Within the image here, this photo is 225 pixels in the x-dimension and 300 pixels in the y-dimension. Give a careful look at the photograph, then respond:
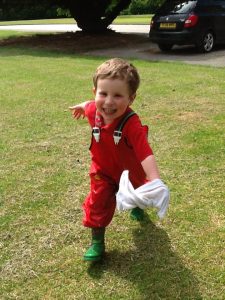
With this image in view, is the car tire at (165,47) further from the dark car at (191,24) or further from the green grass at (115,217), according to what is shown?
the green grass at (115,217)

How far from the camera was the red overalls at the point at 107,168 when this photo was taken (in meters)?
2.66

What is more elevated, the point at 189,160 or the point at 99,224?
the point at 99,224

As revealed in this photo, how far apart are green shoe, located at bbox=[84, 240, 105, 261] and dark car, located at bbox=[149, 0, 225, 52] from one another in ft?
33.3

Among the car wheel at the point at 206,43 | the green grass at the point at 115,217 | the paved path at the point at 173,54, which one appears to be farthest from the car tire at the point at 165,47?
the green grass at the point at 115,217

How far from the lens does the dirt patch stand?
1523 centimetres

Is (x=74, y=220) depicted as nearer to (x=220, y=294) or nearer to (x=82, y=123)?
(x=220, y=294)

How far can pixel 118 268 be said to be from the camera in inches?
112

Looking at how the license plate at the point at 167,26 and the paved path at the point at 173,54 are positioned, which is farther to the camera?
the license plate at the point at 167,26

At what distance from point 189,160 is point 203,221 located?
1.22 meters

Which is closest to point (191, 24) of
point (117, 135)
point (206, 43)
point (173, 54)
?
point (206, 43)

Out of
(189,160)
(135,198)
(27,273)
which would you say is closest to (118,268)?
(27,273)

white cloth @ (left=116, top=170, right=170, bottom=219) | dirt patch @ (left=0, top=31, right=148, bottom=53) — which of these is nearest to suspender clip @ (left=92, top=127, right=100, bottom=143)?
white cloth @ (left=116, top=170, right=170, bottom=219)

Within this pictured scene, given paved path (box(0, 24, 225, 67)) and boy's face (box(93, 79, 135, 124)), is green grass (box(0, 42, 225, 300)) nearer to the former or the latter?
boy's face (box(93, 79, 135, 124))

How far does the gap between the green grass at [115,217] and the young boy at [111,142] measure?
0.26 meters
